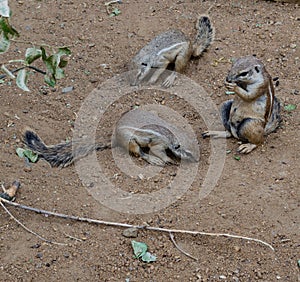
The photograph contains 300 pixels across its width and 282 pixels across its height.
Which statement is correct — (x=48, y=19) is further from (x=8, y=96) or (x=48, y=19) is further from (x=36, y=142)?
(x=36, y=142)

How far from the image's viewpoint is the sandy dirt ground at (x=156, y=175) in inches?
147

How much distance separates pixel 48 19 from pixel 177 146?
2.71 meters

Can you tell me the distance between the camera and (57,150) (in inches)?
181

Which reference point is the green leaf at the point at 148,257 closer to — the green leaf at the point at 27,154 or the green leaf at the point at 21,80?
the green leaf at the point at 27,154

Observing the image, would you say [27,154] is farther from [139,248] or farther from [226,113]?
[226,113]

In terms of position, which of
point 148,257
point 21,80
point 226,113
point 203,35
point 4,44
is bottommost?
point 148,257

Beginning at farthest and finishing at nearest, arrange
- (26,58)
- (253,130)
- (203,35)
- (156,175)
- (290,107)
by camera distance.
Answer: (203,35), (290,107), (253,130), (156,175), (26,58)

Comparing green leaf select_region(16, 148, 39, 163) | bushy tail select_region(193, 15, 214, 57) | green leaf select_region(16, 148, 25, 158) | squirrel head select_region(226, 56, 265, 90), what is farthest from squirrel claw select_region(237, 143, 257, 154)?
green leaf select_region(16, 148, 25, 158)

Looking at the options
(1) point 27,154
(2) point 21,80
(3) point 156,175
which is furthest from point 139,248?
(2) point 21,80

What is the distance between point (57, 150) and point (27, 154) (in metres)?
0.25

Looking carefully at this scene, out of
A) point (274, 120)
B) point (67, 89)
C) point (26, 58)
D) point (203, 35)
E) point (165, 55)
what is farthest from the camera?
point (203, 35)

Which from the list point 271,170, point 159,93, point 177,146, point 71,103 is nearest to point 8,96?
point 71,103

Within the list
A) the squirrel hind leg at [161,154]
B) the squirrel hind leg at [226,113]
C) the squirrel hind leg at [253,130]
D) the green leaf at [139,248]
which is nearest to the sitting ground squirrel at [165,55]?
the squirrel hind leg at [226,113]

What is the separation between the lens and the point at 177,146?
4.64 metres
